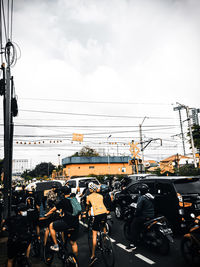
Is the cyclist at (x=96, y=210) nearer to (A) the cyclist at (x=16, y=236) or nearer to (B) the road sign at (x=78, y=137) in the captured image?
(A) the cyclist at (x=16, y=236)

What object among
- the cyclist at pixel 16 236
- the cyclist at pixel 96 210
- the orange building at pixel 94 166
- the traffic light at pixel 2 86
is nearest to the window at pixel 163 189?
the cyclist at pixel 96 210

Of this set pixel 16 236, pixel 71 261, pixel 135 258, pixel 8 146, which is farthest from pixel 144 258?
pixel 8 146

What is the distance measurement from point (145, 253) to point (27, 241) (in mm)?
3181

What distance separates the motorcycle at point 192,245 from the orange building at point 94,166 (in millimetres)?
44935

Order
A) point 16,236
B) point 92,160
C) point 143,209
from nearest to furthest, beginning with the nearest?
1. point 16,236
2. point 143,209
3. point 92,160

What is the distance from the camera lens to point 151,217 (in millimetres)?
5633

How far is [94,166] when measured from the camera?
171ft

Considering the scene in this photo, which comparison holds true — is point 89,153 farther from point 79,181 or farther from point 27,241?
point 27,241

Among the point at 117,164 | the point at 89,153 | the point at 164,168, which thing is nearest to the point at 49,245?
the point at 164,168

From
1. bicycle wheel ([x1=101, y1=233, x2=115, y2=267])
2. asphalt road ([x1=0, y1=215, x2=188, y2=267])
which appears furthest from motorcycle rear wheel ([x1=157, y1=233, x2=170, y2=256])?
bicycle wheel ([x1=101, y1=233, x2=115, y2=267])

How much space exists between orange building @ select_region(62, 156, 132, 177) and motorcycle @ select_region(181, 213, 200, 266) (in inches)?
1769

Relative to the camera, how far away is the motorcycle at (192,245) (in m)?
4.52

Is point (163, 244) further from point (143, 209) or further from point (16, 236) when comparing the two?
point (16, 236)

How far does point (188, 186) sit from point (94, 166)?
45847mm
